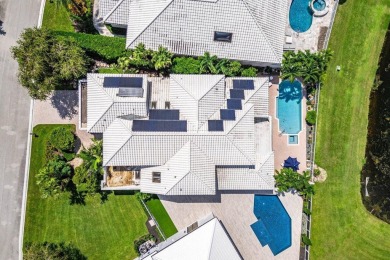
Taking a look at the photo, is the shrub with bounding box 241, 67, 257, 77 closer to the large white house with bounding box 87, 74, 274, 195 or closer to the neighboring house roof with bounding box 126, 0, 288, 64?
the large white house with bounding box 87, 74, 274, 195

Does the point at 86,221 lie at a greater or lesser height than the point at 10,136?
lesser

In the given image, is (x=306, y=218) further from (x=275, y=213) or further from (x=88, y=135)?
(x=88, y=135)

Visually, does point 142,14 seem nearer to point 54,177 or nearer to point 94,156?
point 94,156

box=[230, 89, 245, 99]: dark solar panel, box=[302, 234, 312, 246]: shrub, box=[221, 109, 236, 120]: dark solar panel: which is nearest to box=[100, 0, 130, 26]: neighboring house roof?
box=[230, 89, 245, 99]: dark solar panel

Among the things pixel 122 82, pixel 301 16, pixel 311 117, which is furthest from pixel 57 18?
pixel 311 117

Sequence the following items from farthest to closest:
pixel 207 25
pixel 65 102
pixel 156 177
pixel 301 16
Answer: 1. pixel 301 16
2. pixel 65 102
3. pixel 156 177
4. pixel 207 25

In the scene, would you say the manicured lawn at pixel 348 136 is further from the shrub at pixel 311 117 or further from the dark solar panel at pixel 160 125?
the dark solar panel at pixel 160 125
